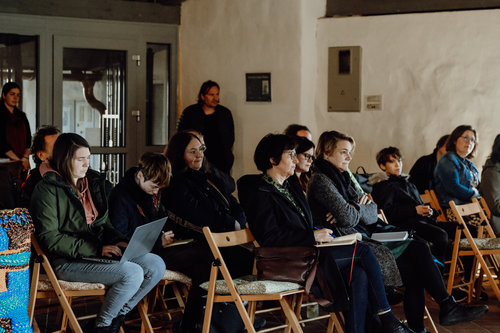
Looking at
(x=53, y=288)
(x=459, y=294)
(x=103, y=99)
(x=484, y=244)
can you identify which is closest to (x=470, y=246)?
(x=484, y=244)

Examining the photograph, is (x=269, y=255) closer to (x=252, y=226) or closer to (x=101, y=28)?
(x=252, y=226)

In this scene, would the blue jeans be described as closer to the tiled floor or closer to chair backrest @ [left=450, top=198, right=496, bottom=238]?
the tiled floor

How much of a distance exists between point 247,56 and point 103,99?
5.19 feet

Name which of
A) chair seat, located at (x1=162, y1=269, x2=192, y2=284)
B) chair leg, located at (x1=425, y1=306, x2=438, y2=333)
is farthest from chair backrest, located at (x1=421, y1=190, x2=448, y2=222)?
chair seat, located at (x1=162, y1=269, x2=192, y2=284)

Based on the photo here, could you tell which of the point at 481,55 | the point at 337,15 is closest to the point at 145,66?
the point at 337,15

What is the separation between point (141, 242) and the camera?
393 cm

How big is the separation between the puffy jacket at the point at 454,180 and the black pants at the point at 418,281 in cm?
180

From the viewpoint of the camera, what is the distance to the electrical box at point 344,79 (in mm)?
7430

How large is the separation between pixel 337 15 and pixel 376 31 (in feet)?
1.43

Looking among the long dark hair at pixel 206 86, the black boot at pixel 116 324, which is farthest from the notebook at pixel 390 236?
the long dark hair at pixel 206 86

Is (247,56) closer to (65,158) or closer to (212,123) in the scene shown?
(212,123)

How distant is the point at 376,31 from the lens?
738cm

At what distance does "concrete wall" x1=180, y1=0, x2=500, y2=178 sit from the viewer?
7.12m

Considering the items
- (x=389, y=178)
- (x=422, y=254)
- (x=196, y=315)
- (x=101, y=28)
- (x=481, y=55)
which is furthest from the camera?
(x=101, y=28)
